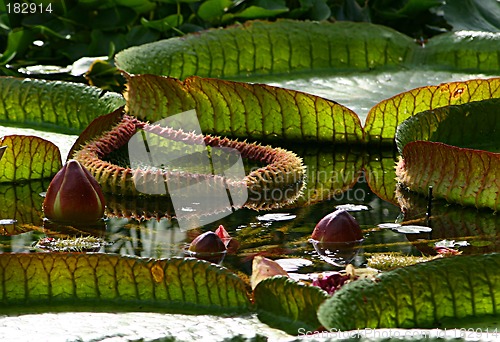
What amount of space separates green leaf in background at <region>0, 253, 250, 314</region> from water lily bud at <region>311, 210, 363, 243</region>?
48cm

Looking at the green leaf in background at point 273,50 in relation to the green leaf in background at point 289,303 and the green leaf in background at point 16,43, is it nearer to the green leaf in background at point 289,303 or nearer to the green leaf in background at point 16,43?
the green leaf in background at point 16,43

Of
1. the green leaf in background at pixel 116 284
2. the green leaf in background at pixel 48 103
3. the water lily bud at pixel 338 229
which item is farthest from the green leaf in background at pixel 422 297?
the green leaf in background at pixel 48 103

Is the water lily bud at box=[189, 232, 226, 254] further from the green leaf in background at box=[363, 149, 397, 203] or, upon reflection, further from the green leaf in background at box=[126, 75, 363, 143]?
the green leaf in background at box=[126, 75, 363, 143]

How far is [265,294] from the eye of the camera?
163 cm

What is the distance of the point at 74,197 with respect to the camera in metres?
2.30

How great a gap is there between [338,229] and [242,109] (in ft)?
3.10

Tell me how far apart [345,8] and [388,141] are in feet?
5.46

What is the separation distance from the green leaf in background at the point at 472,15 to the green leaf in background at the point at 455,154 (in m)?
1.34

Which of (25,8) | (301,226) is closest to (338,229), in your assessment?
(301,226)

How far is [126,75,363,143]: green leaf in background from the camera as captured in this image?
2.90 m

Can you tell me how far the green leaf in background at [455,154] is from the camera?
7.66 ft

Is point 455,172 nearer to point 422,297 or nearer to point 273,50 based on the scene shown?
point 422,297

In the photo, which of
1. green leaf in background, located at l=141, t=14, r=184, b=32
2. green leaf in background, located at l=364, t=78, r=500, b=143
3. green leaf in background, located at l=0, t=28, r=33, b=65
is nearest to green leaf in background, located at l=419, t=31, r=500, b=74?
green leaf in background, located at l=364, t=78, r=500, b=143

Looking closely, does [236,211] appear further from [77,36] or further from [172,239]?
[77,36]
